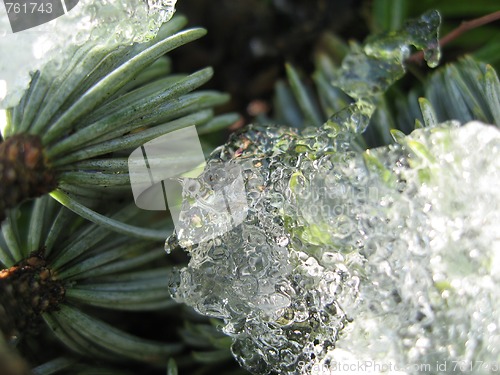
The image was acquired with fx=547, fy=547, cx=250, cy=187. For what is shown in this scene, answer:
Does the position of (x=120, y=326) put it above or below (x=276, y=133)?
below

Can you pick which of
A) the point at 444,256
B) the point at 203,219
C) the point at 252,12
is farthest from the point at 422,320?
the point at 252,12

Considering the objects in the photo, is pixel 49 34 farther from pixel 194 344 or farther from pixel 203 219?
pixel 194 344

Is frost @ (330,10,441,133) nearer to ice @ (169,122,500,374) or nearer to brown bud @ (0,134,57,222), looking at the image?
ice @ (169,122,500,374)

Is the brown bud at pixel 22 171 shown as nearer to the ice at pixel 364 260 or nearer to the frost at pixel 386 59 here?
the ice at pixel 364 260

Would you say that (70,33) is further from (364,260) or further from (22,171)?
(364,260)

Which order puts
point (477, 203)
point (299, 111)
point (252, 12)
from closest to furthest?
point (477, 203)
point (299, 111)
point (252, 12)

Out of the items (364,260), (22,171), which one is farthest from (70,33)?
(364,260)

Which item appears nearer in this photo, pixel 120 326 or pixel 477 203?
pixel 477 203

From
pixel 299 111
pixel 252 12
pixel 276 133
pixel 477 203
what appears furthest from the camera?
pixel 252 12
